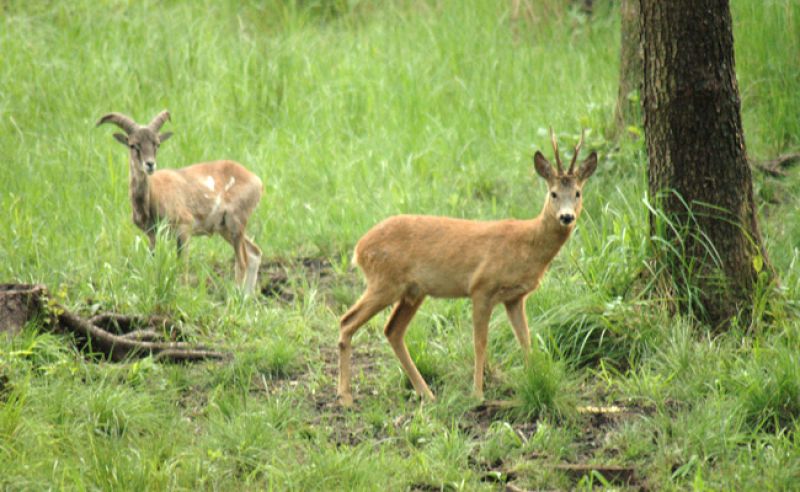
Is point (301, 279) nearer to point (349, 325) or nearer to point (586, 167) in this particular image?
point (349, 325)

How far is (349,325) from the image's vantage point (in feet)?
23.1

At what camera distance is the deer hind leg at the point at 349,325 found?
6.89 m

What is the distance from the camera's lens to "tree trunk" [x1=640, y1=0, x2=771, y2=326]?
6914mm

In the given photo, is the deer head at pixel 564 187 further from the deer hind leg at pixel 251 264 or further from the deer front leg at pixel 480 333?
the deer hind leg at pixel 251 264

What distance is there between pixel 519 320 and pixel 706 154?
148cm

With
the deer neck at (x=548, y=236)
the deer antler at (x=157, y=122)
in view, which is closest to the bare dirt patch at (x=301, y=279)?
the deer antler at (x=157, y=122)

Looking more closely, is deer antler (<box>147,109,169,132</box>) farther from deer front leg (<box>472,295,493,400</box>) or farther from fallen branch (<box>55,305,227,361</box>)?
deer front leg (<box>472,295,493,400</box>)

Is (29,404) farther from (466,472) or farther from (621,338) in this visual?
(621,338)

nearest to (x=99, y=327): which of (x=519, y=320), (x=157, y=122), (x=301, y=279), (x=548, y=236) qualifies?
(x=301, y=279)

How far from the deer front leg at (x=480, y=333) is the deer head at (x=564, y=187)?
0.65 meters

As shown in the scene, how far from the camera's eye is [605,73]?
475 inches

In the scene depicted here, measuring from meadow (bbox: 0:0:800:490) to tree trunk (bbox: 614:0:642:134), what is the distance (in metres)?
0.21

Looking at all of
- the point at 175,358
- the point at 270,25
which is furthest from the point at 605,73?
the point at 175,358

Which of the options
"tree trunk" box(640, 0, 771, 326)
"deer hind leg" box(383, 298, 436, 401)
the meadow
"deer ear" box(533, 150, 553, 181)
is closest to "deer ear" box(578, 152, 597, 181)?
"deer ear" box(533, 150, 553, 181)
